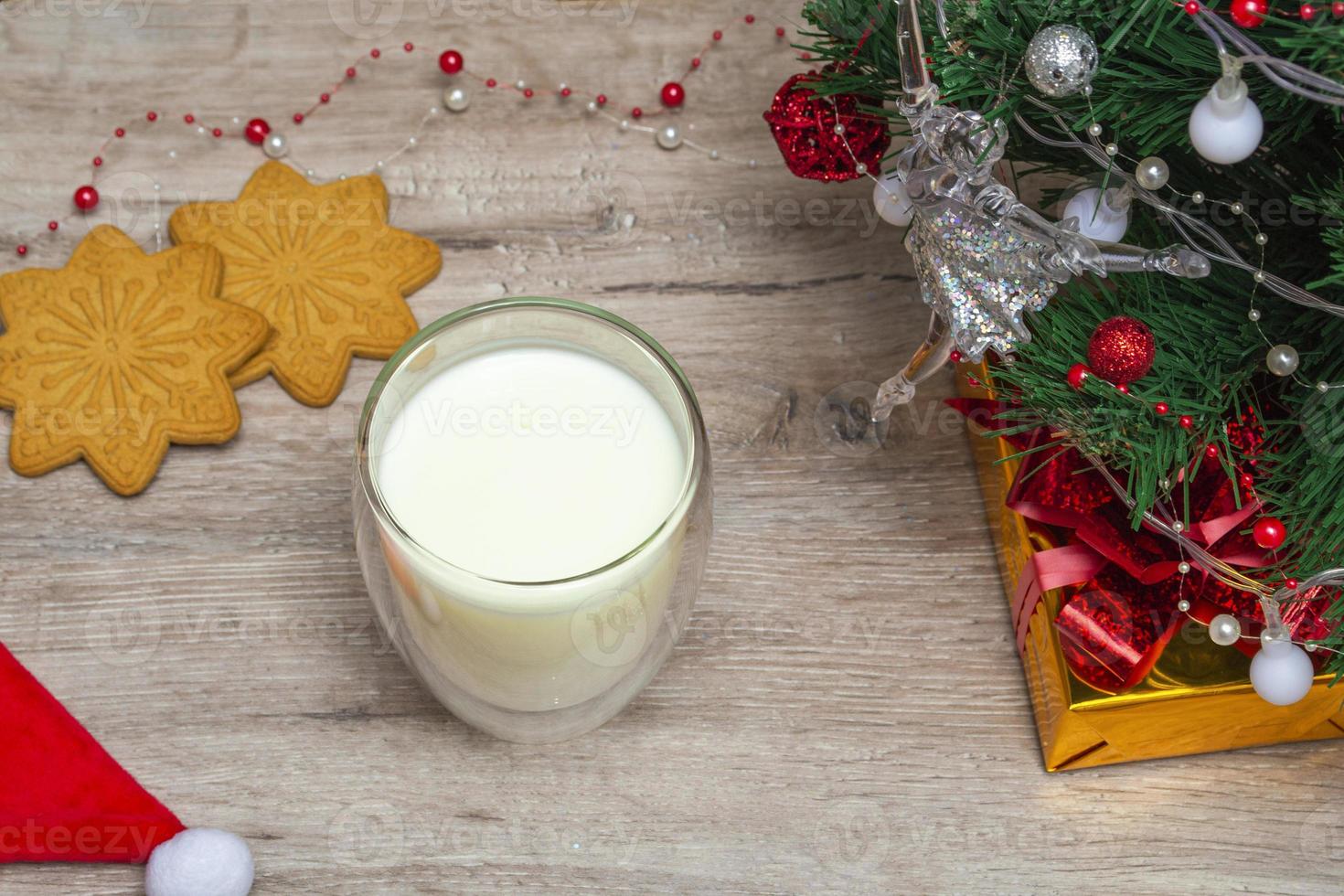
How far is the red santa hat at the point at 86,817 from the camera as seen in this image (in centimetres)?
67

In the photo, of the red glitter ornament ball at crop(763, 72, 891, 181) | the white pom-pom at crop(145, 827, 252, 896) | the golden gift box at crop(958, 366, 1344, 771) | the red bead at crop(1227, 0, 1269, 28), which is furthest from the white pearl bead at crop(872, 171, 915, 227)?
the white pom-pom at crop(145, 827, 252, 896)

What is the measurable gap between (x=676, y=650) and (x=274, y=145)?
47 centimetres

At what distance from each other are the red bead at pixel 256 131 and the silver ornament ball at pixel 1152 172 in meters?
0.61

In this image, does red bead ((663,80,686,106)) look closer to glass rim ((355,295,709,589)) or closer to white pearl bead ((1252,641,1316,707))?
glass rim ((355,295,709,589))

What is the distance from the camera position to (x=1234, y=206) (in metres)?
0.60

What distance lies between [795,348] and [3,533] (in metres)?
0.52

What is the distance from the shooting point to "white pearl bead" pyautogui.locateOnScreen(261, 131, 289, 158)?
0.93 metres

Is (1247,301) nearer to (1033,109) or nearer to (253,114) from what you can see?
(1033,109)

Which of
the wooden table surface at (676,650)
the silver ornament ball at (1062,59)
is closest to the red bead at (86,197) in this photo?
the wooden table surface at (676,650)

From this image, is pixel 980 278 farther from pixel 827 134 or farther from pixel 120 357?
pixel 120 357

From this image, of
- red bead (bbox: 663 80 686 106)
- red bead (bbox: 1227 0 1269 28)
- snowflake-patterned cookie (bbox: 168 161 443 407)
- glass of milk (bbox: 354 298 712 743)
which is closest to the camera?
red bead (bbox: 1227 0 1269 28)

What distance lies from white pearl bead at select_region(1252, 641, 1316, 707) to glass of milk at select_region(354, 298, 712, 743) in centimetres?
30

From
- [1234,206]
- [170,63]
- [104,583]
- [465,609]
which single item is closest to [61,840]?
[104,583]

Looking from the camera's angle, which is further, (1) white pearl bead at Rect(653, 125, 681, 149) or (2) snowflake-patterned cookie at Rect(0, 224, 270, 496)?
(1) white pearl bead at Rect(653, 125, 681, 149)
